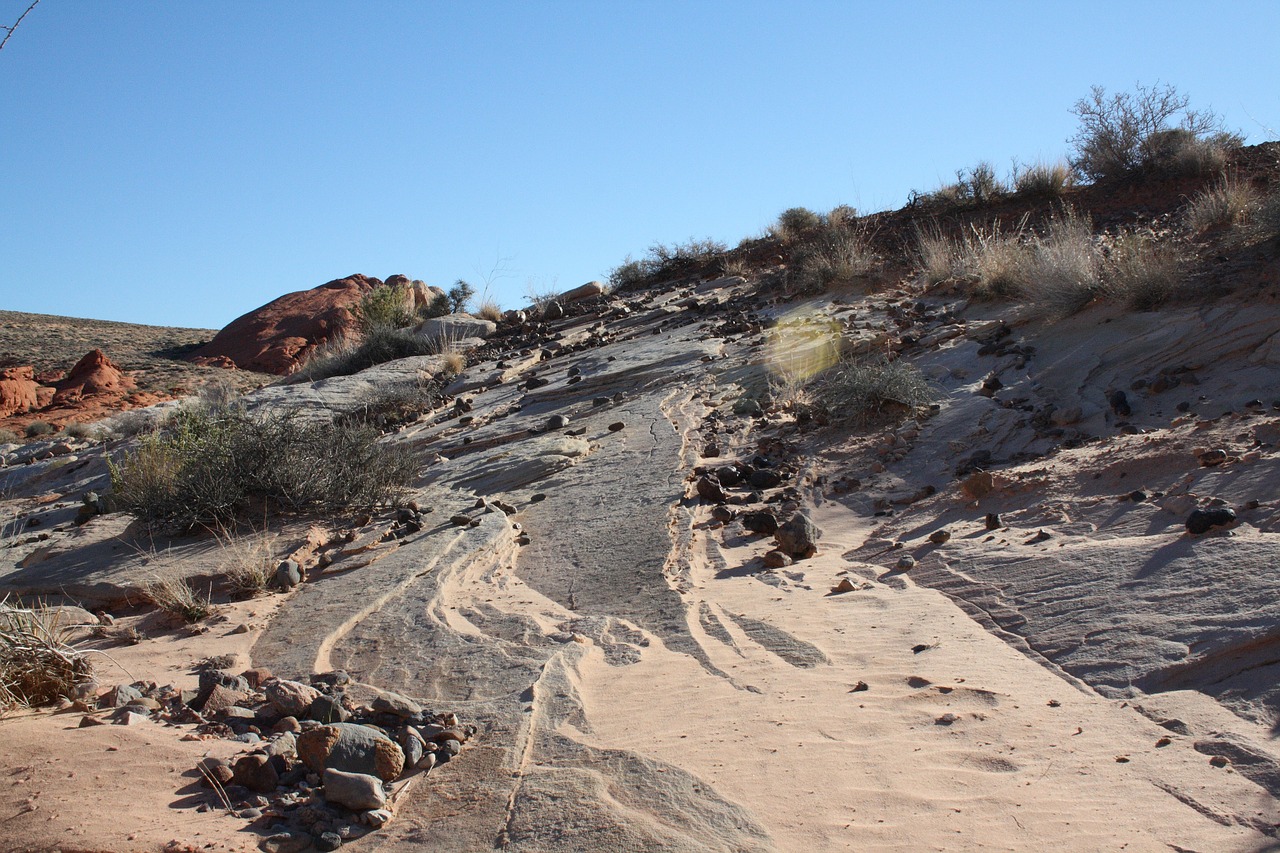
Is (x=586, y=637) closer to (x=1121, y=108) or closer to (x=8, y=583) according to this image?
(x=8, y=583)

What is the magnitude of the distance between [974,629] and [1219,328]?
13.7 feet

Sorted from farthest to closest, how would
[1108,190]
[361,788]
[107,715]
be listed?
[1108,190] < [107,715] < [361,788]

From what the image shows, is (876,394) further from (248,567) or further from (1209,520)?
(248,567)

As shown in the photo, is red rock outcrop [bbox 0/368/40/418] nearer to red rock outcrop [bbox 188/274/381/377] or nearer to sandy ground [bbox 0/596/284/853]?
red rock outcrop [bbox 188/274/381/377]

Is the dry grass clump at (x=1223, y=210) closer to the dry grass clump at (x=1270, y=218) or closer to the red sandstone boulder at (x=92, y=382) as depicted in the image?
the dry grass clump at (x=1270, y=218)

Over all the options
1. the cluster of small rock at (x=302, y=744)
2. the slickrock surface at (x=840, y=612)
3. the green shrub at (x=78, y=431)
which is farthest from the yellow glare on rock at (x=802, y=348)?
the green shrub at (x=78, y=431)

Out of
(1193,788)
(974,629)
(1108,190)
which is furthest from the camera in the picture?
(1108,190)

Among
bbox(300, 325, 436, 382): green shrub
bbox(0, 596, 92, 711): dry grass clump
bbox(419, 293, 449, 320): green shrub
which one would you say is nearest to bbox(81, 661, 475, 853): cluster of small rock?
bbox(0, 596, 92, 711): dry grass clump

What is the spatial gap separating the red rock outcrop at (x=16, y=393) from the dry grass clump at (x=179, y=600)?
21430 millimetres

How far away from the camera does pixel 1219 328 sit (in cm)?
652

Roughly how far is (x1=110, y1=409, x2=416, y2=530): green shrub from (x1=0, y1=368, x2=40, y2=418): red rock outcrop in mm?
19591

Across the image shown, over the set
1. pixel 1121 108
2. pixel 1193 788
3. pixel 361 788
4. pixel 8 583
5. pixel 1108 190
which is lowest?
pixel 1193 788

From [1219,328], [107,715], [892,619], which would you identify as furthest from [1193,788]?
[1219,328]

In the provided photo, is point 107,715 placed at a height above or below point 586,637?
above
